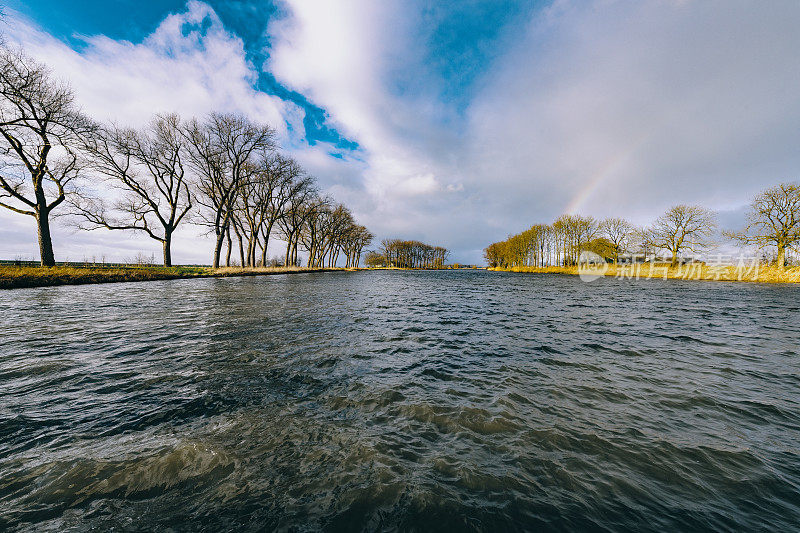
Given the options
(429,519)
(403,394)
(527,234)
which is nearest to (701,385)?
(403,394)

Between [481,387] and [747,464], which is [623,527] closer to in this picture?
[747,464]

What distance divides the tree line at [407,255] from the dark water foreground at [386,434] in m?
120

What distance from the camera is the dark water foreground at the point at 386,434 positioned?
238 centimetres

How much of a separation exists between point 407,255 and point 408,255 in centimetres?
82

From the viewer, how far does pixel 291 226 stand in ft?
183

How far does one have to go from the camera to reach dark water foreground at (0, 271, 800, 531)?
238cm

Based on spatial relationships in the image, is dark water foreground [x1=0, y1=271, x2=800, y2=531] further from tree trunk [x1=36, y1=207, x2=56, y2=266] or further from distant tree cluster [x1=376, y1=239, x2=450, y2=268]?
distant tree cluster [x1=376, y1=239, x2=450, y2=268]

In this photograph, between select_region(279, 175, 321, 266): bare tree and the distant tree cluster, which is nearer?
select_region(279, 175, 321, 266): bare tree

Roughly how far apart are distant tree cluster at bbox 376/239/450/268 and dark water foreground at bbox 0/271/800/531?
12191cm

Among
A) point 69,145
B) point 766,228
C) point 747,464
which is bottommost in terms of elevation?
point 747,464

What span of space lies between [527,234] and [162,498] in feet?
309

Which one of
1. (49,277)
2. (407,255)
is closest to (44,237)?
(49,277)

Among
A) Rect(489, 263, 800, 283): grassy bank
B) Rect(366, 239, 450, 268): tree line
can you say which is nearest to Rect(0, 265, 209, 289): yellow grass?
Rect(489, 263, 800, 283): grassy bank

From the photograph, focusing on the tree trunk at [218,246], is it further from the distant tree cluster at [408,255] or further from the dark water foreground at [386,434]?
the distant tree cluster at [408,255]
